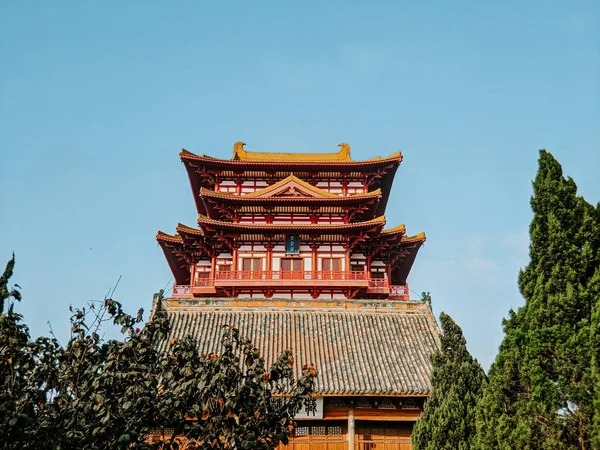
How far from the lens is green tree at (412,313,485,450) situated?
15.8 meters

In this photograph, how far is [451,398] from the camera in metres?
16.1

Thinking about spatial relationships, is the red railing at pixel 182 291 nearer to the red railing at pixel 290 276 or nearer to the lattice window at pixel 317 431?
the red railing at pixel 290 276

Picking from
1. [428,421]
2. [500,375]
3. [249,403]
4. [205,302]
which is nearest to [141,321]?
[249,403]

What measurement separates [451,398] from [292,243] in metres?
15.6

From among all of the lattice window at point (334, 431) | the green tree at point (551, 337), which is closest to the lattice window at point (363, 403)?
the lattice window at point (334, 431)

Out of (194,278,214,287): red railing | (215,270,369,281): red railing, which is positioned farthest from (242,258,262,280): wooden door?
(194,278,214,287): red railing

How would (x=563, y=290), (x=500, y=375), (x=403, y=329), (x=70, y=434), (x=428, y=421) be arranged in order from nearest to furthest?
(x=70, y=434)
(x=563, y=290)
(x=500, y=375)
(x=428, y=421)
(x=403, y=329)

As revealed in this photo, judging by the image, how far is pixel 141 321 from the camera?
915 centimetres

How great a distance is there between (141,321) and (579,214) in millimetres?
8965

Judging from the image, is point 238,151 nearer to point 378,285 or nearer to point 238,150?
Result: point 238,150

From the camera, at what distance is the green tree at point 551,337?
11.1 metres

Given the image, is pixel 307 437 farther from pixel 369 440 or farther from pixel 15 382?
pixel 15 382

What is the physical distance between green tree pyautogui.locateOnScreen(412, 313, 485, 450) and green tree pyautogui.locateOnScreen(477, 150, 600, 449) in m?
2.39

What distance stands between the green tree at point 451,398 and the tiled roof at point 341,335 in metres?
2.18
